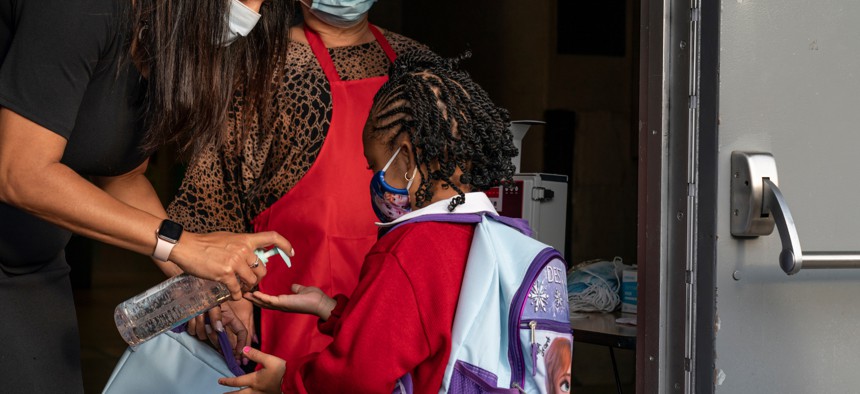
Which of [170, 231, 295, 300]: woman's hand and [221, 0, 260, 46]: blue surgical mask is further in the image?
[221, 0, 260, 46]: blue surgical mask

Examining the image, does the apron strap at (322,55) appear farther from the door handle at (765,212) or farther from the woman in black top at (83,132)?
the door handle at (765,212)

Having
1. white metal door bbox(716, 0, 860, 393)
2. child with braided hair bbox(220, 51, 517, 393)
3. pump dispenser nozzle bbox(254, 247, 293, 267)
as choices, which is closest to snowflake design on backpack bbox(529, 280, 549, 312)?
child with braided hair bbox(220, 51, 517, 393)

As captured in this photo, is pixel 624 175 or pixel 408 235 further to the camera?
pixel 624 175

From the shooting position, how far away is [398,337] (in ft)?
4.99

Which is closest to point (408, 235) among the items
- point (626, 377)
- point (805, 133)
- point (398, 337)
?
point (398, 337)

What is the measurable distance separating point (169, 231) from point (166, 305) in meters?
0.30

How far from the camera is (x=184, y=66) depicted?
177 centimetres

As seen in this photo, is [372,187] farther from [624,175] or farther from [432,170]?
[624,175]

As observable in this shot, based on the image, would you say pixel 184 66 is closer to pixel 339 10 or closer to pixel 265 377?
pixel 265 377

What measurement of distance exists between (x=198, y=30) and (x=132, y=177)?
50cm

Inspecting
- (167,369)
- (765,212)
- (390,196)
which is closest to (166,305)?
(167,369)

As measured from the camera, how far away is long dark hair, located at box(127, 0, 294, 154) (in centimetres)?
171

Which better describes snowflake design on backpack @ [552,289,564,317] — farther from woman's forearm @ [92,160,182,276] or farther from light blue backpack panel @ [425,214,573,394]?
woman's forearm @ [92,160,182,276]

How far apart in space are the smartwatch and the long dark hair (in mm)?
296
